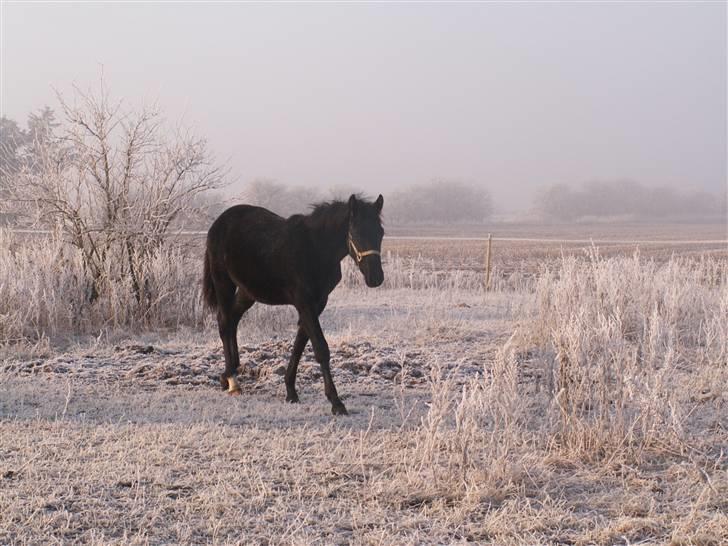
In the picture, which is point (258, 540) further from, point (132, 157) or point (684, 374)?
point (132, 157)

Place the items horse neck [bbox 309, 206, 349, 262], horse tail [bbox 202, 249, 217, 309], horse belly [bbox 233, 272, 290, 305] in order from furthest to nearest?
1. horse tail [bbox 202, 249, 217, 309]
2. horse belly [bbox 233, 272, 290, 305]
3. horse neck [bbox 309, 206, 349, 262]

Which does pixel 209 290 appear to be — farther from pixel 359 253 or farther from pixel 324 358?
pixel 359 253

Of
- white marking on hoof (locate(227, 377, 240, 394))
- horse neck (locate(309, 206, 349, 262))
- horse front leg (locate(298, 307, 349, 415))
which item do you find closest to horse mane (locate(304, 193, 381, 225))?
horse neck (locate(309, 206, 349, 262))

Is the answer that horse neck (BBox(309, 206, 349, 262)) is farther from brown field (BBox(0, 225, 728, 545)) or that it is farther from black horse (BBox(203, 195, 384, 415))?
brown field (BBox(0, 225, 728, 545))

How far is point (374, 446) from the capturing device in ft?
16.2

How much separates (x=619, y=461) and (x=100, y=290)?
7775mm

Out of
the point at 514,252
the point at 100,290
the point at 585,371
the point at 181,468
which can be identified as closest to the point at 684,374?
the point at 585,371

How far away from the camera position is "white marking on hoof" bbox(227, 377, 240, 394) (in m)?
6.62

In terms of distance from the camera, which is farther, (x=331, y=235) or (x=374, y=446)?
(x=331, y=235)

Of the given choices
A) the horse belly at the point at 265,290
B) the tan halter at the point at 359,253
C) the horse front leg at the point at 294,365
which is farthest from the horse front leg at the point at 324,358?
the tan halter at the point at 359,253

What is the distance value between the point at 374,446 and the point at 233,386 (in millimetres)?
2114

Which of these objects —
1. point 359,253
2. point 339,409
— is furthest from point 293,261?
point 339,409

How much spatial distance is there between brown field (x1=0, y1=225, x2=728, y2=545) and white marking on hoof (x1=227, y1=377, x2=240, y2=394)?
150 mm

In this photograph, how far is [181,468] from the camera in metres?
4.52
